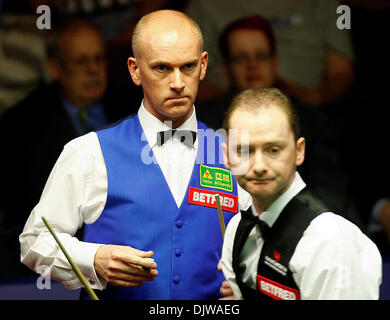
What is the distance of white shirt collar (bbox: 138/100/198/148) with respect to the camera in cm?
170

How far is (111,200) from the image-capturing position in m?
1.65

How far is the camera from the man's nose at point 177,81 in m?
1.60

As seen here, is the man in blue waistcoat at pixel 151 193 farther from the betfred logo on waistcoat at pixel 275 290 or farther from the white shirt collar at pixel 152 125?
the betfred logo on waistcoat at pixel 275 290

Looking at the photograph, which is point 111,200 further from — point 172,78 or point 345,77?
point 345,77

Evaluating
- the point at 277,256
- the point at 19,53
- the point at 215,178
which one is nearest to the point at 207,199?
the point at 215,178

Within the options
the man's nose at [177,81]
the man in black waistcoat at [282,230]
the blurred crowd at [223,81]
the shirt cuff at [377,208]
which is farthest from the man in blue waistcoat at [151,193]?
the shirt cuff at [377,208]

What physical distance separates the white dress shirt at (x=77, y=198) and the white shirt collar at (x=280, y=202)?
25 cm

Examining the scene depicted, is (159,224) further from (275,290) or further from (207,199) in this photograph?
(275,290)

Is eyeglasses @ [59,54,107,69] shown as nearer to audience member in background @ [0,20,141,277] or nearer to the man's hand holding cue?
audience member in background @ [0,20,141,277]

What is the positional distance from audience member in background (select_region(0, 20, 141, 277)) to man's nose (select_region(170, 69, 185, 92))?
464 mm

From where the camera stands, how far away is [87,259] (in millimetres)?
1644

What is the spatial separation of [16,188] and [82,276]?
74 cm

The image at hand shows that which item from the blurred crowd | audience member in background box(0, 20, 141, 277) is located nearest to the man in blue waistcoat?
the blurred crowd
